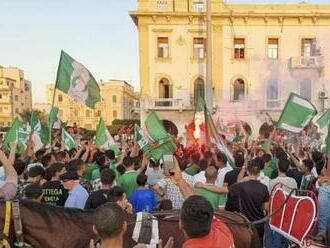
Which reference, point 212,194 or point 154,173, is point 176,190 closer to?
point 212,194

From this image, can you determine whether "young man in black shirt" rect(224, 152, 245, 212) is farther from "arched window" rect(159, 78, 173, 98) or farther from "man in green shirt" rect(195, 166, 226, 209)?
"arched window" rect(159, 78, 173, 98)

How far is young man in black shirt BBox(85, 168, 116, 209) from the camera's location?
5.19 meters


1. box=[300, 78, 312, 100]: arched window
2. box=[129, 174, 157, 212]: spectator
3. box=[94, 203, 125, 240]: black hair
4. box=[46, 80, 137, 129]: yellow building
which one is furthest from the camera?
box=[46, 80, 137, 129]: yellow building

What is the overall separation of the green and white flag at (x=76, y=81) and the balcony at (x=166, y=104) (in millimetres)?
24591

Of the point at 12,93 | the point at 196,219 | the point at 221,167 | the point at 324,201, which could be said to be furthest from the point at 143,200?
the point at 12,93

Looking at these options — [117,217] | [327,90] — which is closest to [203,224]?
[117,217]

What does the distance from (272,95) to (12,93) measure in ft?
211

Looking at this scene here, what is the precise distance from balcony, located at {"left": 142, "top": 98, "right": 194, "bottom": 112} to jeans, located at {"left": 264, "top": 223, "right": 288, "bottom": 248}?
95.2ft

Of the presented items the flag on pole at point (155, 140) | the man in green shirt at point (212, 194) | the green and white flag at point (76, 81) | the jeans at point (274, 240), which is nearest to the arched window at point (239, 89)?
the flag on pole at point (155, 140)

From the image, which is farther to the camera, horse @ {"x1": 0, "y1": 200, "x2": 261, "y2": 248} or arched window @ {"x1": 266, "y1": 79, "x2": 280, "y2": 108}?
arched window @ {"x1": 266, "y1": 79, "x2": 280, "y2": 108}

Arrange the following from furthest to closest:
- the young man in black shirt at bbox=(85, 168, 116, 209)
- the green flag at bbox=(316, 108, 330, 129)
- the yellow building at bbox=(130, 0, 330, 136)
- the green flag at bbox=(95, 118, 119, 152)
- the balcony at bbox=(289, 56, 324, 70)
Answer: the yellow building at bbox=(130, 0, 330, 136) → the balcony at bbox=(289, 56, 324, 70) → the green flag at bbox=(316, 108, 330, 129) → the green flag at bbox=(95, 118, 119, 152) → the young man in black shirt at bbox=(85, 168, 116, 209)

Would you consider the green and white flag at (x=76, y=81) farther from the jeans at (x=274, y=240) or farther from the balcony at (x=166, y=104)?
the balcony at (x=166, y=104)

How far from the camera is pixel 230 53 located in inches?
1415

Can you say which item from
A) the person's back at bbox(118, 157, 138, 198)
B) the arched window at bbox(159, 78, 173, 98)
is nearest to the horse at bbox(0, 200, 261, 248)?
the person's back at bbox(118, 157, 138, 198)
